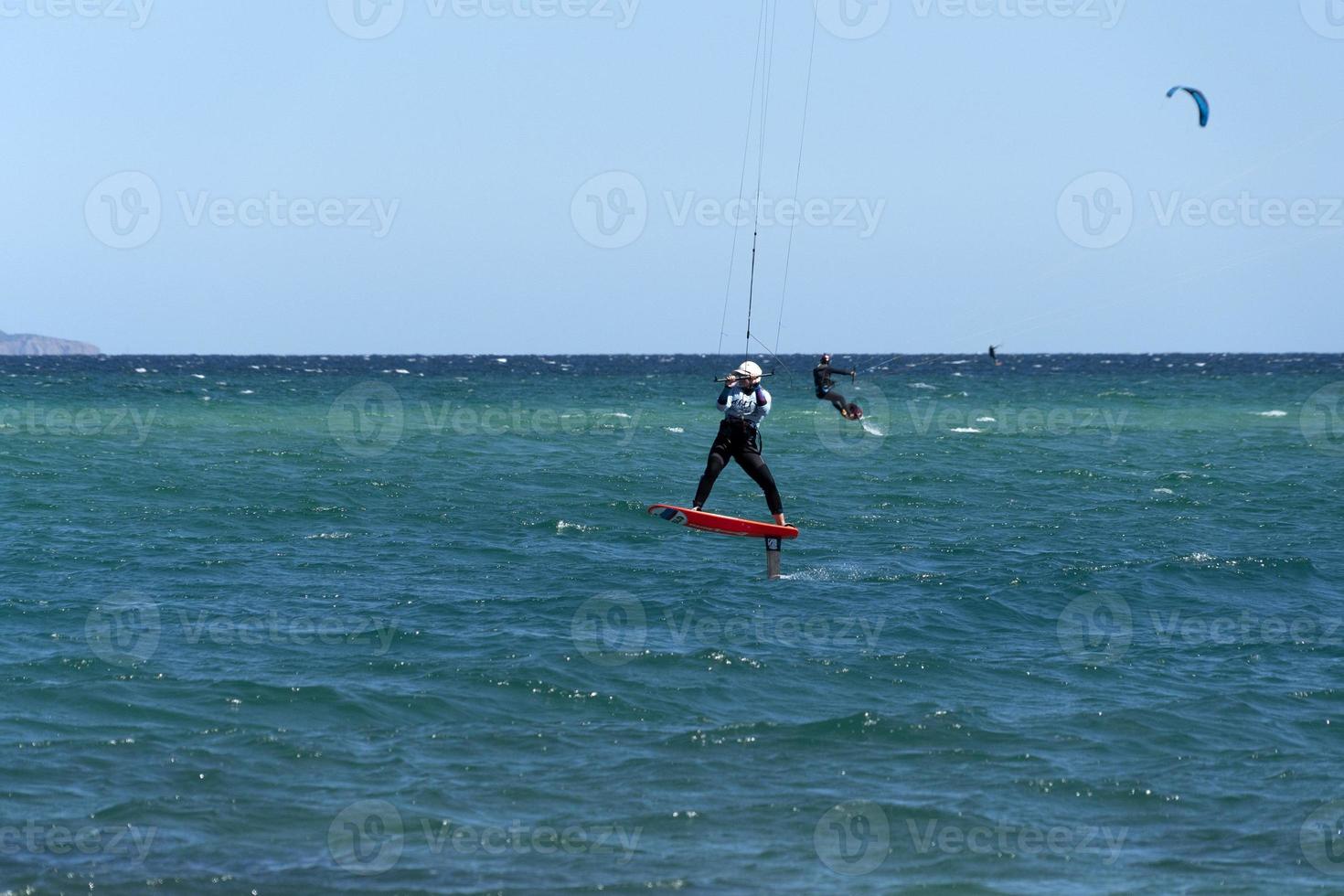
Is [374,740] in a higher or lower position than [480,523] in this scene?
lower

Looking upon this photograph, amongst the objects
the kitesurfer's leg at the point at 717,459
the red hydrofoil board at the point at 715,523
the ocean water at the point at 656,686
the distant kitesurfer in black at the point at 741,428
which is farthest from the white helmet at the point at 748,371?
the ocean water at the point at 656,686

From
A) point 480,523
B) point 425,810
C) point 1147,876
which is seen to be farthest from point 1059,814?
point 480,523

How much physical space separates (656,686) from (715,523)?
302 centimetres

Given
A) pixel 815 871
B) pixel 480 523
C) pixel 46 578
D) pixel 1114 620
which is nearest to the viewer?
pixel 815 871

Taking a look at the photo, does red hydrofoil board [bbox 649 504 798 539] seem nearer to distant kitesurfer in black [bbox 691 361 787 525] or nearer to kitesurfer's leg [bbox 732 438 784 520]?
distant kitesurfer in black [bbox 691 361 787 525]

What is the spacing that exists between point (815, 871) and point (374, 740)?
5254mm

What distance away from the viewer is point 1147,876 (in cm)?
1146

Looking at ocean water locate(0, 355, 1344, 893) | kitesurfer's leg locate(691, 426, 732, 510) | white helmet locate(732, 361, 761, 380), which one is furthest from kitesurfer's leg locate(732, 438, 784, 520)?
ocean water locate(0, 355, 1344, 893)

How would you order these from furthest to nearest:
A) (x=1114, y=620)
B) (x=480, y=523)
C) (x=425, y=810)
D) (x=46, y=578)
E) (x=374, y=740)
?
(x=480, y=523) < (x=46, y=578) < (x=1114, y=620) < (x=374, y=740) < (x=425, y=810)

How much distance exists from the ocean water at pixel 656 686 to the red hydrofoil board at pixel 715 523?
57.6 inches

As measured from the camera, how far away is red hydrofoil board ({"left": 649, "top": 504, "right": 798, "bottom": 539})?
18.8 metres

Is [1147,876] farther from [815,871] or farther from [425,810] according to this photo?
[425,810]

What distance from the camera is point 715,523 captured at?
18.9m

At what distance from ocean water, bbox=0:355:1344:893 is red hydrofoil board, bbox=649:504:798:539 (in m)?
1.46
